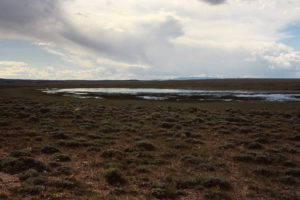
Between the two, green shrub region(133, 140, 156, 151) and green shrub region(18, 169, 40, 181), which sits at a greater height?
green shrub region(18, 169, 40, 181)

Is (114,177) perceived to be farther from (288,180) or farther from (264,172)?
(288,180)

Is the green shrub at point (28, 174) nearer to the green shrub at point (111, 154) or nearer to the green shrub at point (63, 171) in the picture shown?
the green shrub at point (63, 171)

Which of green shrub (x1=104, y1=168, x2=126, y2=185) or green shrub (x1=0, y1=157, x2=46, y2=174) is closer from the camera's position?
green shrub (x1=104, y1=168, x2=126, y2=185)

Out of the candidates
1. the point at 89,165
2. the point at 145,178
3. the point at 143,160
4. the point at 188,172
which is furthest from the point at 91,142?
the point at 188,172

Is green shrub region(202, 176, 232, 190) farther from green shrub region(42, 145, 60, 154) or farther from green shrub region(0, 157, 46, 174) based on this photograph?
green shrub region(42, 145, 60, 154)

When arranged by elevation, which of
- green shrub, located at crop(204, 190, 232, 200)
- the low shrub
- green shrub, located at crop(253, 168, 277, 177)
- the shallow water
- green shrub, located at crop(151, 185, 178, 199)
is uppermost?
the shallow water

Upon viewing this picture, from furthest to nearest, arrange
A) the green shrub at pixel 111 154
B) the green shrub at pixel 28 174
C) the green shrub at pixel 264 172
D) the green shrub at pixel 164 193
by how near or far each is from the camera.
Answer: the green shrub at pixel 111 154 → the green shrub at pixel 264 172 → the green shrub at pixel 28 174 → the green shrub at pixel 164 193

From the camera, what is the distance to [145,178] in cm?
852

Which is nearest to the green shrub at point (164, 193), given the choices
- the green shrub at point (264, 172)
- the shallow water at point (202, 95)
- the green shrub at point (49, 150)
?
the green shrub at point (264, 172)

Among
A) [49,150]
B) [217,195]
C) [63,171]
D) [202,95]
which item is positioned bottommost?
[217,195]

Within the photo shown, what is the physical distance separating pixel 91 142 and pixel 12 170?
17.7 ft

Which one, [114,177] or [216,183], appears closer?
[216,183]

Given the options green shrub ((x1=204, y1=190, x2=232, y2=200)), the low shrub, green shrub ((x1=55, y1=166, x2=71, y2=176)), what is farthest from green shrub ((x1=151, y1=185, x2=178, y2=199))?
the low shrub

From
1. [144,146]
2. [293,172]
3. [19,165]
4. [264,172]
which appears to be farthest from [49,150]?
[293,172]
